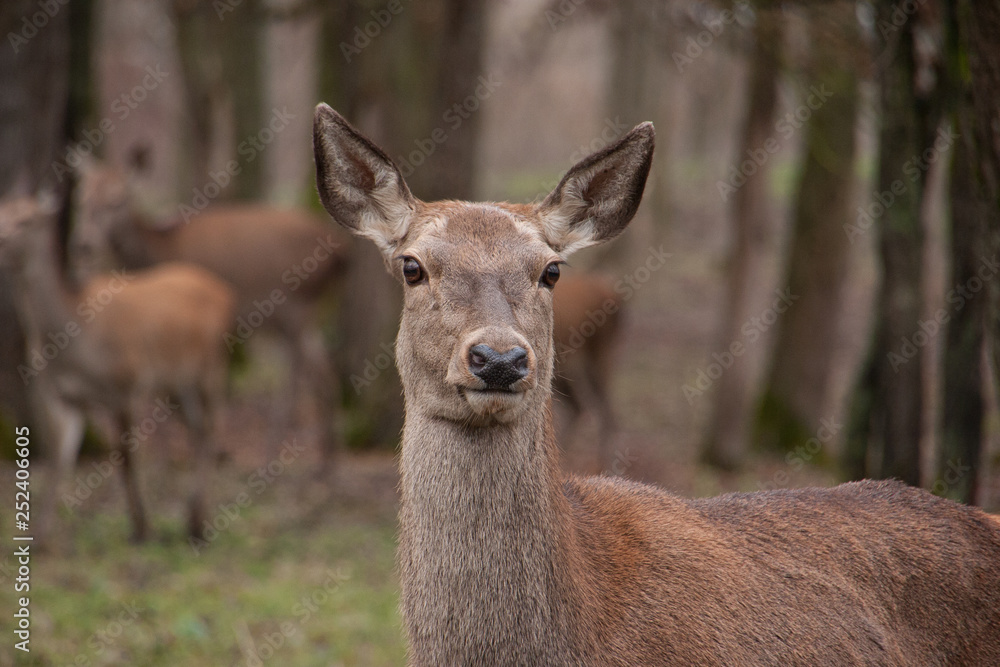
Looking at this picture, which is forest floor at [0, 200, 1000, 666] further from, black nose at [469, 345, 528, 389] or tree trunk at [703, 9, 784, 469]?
black nose at [469, 345, 528, 389]

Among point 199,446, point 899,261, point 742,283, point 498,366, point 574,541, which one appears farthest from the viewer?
point 742,283

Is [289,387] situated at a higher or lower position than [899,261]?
lower

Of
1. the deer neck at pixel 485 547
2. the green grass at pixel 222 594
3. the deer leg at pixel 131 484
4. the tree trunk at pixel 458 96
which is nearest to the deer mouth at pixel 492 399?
the deer neck at pixel 485 547

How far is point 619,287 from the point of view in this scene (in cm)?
1727

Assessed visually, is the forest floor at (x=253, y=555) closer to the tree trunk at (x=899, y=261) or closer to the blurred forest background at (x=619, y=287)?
the blurred forest background at (x=619, y=287)

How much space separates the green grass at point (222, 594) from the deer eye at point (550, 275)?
3.53 m

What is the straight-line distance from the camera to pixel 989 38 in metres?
4.43

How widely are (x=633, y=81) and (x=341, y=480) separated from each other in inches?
505

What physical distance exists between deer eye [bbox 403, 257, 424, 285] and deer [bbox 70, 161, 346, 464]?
8.07m

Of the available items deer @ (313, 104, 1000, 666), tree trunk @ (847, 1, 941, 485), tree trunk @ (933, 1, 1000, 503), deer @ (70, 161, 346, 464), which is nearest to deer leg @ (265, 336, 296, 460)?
deer @ (70, 161, 346, 464)

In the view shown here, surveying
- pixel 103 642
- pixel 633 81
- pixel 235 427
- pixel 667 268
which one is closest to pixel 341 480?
pixel 235 427

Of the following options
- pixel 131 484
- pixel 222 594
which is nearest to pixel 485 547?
pixel 222 594

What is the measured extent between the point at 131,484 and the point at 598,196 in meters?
6.08

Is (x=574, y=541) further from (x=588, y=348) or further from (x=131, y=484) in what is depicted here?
(x=588, y=348)
